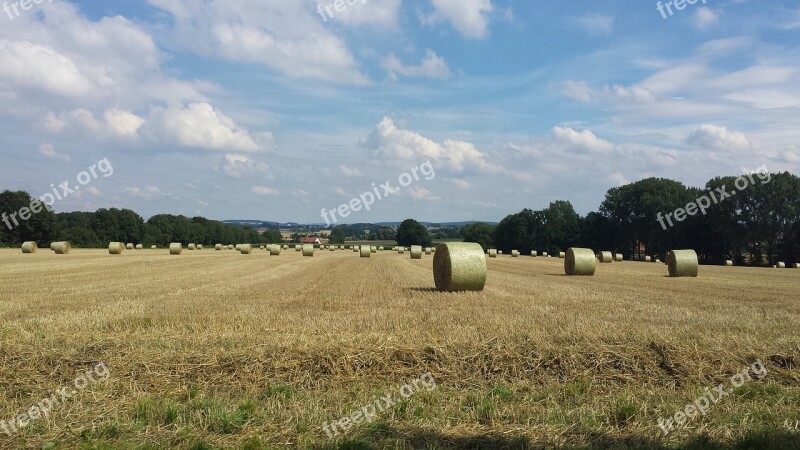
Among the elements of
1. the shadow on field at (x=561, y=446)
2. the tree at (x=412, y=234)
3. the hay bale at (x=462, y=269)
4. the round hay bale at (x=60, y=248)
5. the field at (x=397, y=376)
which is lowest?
the shadow on field at (x=561, y=446)

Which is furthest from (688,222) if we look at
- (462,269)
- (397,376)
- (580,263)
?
(397,376)

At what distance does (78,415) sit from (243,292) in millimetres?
12259

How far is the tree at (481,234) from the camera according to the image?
147125 millimetres

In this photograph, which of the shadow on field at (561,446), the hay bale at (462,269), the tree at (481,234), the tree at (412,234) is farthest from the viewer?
the tree at (481,234)

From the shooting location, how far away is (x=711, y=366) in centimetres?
906

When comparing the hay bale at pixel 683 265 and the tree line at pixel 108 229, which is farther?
the tree line at pixel 108 229

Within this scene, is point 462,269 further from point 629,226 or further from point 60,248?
point 629,226

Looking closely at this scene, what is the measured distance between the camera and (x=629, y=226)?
10050 centimetres

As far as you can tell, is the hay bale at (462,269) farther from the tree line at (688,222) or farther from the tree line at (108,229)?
the tree line at (108,229)

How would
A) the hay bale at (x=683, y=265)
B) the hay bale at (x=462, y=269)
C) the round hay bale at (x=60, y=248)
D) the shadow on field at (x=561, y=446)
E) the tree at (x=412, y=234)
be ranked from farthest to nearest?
the tree at (x=412, y=234), the round hay bale at (x=60, y=248), the hay bale at (x=683, y=265), the hay bale at (x=462, y=269), the shadow on field at (x=561, y=446)

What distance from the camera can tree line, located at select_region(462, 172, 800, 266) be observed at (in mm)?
76875

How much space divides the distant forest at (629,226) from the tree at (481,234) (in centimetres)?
27

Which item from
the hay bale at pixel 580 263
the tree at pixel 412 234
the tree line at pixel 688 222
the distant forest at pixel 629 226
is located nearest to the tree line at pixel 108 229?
the distant forest at pixel 629 226

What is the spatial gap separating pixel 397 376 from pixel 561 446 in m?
3.05
